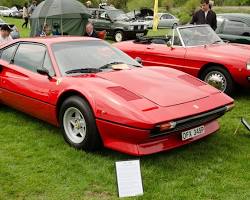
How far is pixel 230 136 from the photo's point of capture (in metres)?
5.60

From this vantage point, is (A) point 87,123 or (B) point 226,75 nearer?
(A) point 87,123

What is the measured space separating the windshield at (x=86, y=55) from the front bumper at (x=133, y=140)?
1.14 m

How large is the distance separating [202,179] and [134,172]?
29.9 inches

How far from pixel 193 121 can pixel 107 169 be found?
3.52 feet

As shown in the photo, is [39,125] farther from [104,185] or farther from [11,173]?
[104,185]

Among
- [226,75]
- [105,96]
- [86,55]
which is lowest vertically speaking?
[226,75]

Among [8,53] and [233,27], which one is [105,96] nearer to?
[8,53]

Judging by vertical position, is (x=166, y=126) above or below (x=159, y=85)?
below

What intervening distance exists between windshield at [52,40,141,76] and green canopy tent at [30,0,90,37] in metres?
7.99

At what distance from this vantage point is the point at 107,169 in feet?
14.6

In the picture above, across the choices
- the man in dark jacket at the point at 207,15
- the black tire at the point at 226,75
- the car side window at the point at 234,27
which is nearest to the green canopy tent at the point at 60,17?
the man in dark jacket at the point at 207,15

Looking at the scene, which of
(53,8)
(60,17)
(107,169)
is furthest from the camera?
(60,17)

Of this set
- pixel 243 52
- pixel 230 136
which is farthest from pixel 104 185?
pixel 243 52

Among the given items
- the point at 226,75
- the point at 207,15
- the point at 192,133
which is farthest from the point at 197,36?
the point at 192,133
